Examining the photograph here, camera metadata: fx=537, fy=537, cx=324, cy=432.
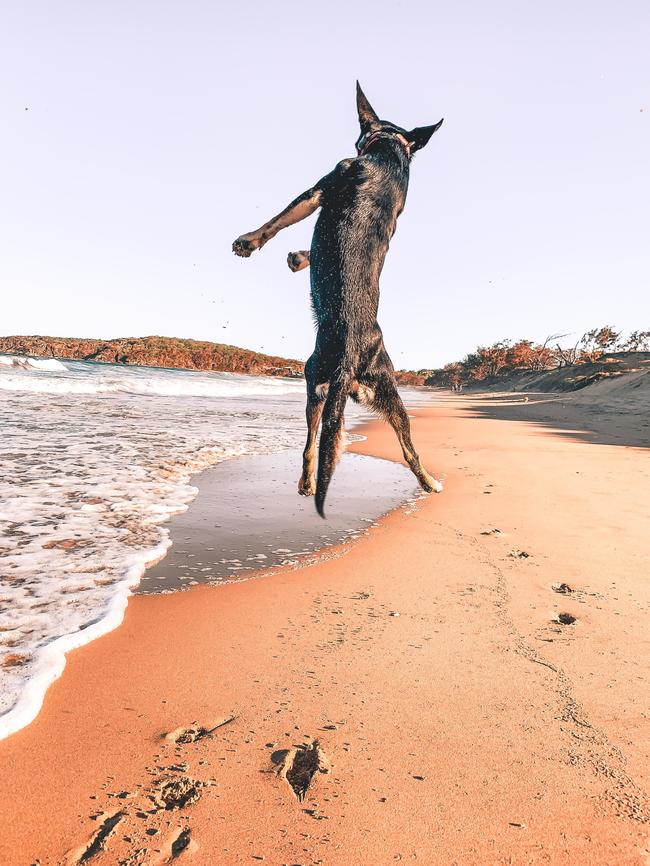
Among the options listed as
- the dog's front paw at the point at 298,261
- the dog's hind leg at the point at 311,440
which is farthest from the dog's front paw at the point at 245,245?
the dog's hind leg at the point at 311,440

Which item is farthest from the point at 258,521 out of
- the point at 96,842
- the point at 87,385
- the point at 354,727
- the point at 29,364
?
the point at 29,364

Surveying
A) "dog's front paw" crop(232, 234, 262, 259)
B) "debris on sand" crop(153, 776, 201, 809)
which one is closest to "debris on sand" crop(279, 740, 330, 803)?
"debris on sand" crop(153, 776, 201, 809)

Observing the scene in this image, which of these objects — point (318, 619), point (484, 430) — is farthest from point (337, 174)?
point (484, 430)

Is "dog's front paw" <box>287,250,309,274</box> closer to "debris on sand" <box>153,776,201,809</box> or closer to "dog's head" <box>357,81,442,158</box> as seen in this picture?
"dog's head" <box>357,81,442,158</box>

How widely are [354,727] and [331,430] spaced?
3.72 ft

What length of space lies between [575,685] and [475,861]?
856 mm

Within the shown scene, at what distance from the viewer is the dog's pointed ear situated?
2295 mm

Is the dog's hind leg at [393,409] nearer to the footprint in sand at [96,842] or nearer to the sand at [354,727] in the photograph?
the sand at [354,727]

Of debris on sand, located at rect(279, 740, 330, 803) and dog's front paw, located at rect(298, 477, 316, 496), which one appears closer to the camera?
debris on sand, located at rect(279, 740, 330, 803)

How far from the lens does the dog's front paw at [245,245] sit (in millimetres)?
2035

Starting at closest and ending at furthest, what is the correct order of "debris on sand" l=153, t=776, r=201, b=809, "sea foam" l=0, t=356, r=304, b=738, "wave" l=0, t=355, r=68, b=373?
"debris on sand" l=153, t=776, r=201, b=809, "sea foam" l=0, t=356, r=304, b=738, "wave" l=0, t=355, r=68, b=373

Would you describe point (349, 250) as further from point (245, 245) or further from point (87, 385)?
point (87, 385)

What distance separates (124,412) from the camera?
1146 cm

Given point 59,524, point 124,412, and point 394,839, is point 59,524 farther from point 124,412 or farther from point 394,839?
point 124,412
